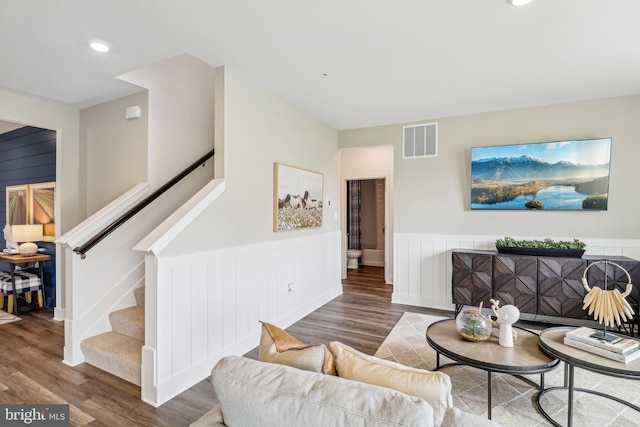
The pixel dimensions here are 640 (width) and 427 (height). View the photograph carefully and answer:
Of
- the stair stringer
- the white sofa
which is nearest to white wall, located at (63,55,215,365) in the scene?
the stair stringer

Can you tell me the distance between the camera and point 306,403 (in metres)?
0.93

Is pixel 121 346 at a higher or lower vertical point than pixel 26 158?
lower

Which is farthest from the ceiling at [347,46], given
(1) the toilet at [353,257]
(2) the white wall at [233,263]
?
(1) the toilet at [353,257]

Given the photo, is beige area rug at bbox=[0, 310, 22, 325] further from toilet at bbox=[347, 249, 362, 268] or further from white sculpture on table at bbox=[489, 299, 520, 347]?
toilet at bbox=[347, 249, 362, 268]

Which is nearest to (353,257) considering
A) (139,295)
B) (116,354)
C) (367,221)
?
(367,221)

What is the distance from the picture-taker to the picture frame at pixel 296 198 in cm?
348

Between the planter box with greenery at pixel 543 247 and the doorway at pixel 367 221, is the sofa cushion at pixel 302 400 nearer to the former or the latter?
the planter box with greenery at pixel 543 247

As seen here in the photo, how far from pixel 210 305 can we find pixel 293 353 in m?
1.62

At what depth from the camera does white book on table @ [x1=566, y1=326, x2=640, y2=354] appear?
182cm

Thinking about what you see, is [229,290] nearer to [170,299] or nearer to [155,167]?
[170,299]

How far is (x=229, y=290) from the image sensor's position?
9.23 feet

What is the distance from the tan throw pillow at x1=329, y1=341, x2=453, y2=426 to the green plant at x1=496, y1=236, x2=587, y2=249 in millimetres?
3199

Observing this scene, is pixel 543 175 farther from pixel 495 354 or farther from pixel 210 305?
pixel 210 305

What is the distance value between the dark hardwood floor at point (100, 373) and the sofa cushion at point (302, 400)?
4.29ft
